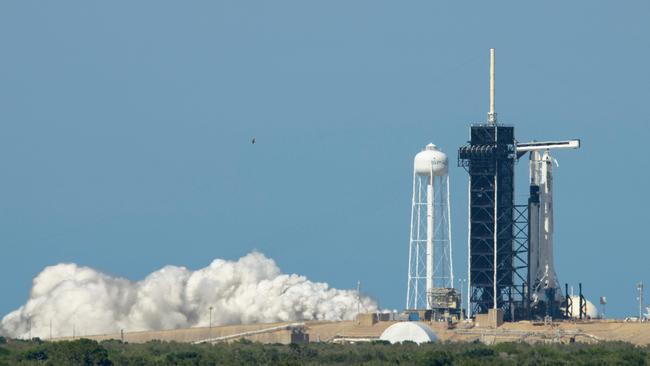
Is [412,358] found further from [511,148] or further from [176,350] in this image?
[511,148]

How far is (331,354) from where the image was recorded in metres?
163

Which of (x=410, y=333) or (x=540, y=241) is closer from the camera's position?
(x=410, y=333)

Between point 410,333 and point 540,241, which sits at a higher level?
point 540,241

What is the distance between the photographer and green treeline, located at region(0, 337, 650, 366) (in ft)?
502

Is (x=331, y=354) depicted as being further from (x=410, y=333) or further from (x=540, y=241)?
(x=540, y=241)

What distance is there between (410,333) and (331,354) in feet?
69.9

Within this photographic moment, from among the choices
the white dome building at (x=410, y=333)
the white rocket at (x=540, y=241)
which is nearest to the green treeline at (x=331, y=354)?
the white dome building at (x=410, y=333)

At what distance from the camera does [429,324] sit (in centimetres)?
19350

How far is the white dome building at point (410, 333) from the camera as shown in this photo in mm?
182250

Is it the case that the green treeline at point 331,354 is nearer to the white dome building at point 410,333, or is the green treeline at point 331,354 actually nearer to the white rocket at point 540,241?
the white dome building at point 410,333

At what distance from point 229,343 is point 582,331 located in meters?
32.4

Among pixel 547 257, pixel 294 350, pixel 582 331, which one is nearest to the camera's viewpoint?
pixel 294 350

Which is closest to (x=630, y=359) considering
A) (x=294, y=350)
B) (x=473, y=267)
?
(x=294, y=350)

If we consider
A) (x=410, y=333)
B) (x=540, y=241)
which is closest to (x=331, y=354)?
(x=410, y=333)
